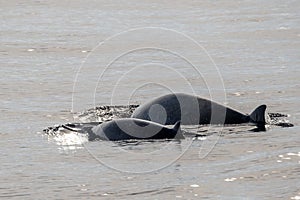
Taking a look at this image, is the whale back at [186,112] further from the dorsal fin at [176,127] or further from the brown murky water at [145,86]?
the dorsal fin at [176,127]

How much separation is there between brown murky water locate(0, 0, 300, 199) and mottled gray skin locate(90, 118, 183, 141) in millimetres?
262

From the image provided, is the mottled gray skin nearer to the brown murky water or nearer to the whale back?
the brown murky water

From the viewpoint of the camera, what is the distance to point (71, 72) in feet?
75.7

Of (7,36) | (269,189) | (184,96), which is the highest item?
(7,36)

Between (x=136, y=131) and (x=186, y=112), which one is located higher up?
(x=186, y=112)

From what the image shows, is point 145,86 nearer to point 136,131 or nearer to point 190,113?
point 190,113

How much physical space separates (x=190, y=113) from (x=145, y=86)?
13.4 feet

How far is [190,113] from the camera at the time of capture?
1714 cm

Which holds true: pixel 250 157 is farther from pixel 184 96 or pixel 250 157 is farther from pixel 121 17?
pixel 121 17

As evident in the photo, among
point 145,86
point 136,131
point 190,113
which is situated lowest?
point 136,131

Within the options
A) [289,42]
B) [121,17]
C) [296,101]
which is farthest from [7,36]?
[296,101]

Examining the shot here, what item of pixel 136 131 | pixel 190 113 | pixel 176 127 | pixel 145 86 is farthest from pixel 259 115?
pixel 145 86

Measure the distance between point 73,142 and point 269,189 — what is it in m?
3.73

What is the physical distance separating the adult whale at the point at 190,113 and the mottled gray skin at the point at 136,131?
2.78 ft
